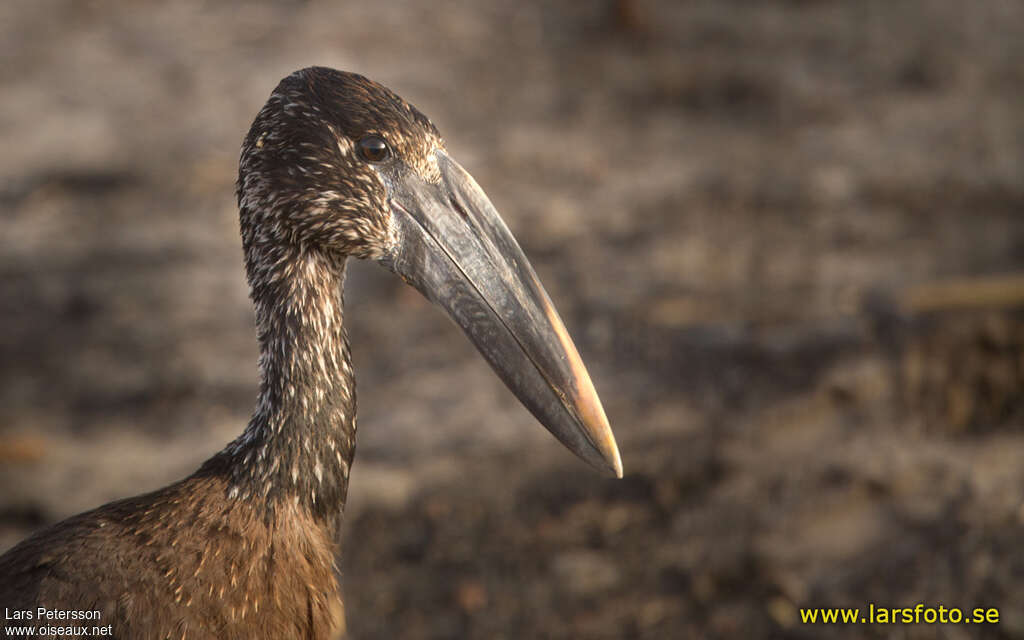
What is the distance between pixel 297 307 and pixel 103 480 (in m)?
2.51

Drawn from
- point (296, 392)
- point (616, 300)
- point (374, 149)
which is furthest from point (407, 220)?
point (616, 300)

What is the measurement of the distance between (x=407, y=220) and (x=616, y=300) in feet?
10.7

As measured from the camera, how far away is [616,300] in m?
5.91

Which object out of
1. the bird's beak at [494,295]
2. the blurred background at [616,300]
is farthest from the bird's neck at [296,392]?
the blurred background at [616,300]

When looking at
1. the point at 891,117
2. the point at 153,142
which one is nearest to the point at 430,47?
the point at 153,142

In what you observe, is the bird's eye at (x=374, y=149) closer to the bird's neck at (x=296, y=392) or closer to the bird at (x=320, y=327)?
the bird at (x=320, y=327)

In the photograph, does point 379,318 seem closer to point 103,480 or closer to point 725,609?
point 103,480

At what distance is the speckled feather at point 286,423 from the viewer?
8.38ft

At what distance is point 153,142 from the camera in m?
7.36

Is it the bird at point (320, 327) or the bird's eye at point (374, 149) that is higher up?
the bird's eye at point (374, 149)

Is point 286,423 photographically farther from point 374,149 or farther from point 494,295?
point 374,149

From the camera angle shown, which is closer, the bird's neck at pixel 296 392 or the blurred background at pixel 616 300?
the bird's neck at pixel 296 392

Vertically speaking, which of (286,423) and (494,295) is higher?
(494,295)

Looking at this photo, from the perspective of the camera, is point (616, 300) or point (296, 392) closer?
point (296, 392)
